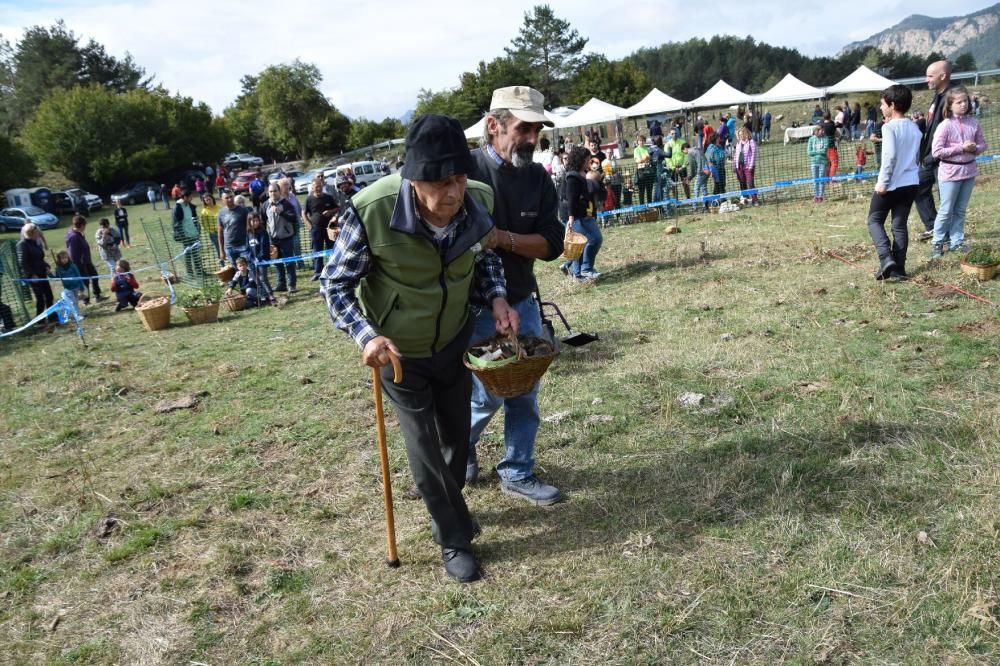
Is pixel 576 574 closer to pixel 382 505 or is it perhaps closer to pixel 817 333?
pixel 382 505

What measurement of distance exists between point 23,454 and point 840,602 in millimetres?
5991

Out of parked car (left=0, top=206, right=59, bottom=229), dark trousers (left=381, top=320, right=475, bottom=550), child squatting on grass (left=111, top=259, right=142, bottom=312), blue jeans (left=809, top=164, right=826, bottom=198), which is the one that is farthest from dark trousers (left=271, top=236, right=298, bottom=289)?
parked car (left=0, top=206, right=59, bottom=229)

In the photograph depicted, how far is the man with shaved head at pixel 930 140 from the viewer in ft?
27.1

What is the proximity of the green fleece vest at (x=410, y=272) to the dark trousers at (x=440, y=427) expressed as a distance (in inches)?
4.3

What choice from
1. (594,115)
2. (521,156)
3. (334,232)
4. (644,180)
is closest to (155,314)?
(334,232)

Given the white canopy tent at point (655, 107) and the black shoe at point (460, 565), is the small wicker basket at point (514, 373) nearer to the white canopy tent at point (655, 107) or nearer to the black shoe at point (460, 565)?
the black shoe at point (460, 565)

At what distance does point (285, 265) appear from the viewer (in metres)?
13.2

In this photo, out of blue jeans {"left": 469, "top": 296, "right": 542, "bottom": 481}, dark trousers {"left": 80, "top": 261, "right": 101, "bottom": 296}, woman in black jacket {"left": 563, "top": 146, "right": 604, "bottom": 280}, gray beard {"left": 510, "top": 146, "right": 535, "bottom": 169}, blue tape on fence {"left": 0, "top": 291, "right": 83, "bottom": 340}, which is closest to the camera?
gray beard {"left": 510, "top": 146, "right": 535, "bottom": 169}

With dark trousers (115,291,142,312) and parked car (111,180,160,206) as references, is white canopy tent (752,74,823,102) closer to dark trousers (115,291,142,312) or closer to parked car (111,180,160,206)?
dark trousers (115,291,142,312)

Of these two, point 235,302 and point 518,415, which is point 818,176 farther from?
point 518,415

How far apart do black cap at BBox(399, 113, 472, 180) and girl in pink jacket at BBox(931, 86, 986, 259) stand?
733 cm

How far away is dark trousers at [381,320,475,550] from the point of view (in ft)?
10.7

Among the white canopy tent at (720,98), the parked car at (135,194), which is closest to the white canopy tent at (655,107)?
the white canopy tent at (720,98)

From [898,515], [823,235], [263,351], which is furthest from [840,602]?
[823,235]
